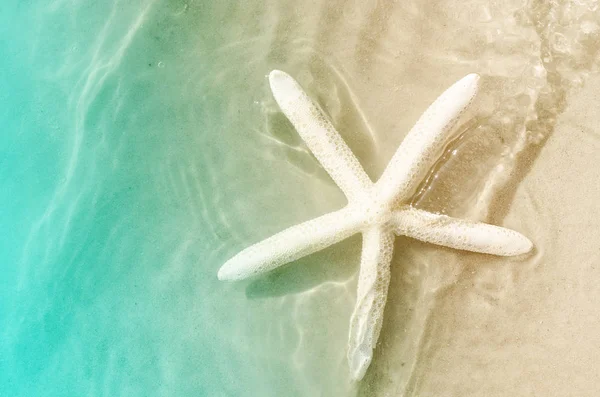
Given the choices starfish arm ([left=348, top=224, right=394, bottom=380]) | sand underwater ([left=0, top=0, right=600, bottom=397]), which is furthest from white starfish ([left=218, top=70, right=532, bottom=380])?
sand underwater ([left=0, top=0, right=600, bottom=397])

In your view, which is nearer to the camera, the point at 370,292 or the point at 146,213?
the point at 370,292

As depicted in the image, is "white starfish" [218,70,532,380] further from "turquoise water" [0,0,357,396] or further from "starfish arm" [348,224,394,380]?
"turquoise water" [0,0,357,396]

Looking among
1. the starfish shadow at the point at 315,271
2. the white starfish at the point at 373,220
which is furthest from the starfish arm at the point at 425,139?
the starfish shadow at the point at 315,271

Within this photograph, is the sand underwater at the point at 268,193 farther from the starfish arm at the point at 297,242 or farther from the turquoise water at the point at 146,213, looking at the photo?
the starfish arm at the point at 297,242

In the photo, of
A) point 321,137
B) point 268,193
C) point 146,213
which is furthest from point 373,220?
point 146,213

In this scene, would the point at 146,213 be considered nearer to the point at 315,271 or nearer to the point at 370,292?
the point at 315,271

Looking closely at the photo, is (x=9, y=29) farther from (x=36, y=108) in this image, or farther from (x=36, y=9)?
(x=36, y=108)

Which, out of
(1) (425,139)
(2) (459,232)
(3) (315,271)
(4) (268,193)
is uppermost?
(1) (425,139)
